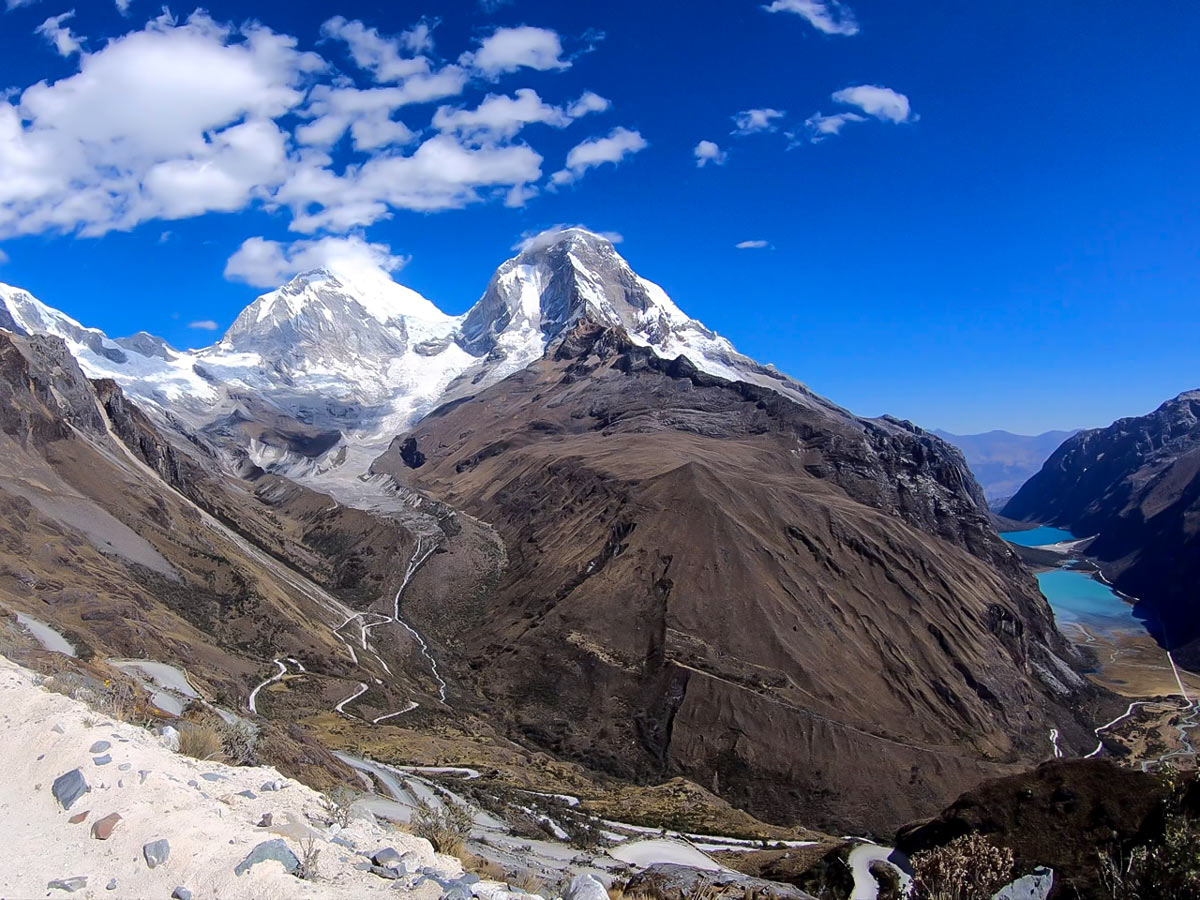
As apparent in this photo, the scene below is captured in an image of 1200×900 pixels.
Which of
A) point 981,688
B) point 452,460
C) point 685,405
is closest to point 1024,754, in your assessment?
point 981,688

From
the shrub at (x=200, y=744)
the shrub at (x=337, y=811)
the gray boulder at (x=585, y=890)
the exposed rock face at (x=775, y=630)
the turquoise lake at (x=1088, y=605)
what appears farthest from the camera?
the turquoise lake at (x=1088, y=605)

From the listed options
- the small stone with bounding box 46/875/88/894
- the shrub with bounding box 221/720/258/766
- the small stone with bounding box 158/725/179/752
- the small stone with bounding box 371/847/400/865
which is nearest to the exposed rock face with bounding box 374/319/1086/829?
the shrub with bounding box 221/720/258/766

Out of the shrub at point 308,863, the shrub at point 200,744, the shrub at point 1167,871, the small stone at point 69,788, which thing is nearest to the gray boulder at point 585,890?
the shrub at point 308,863

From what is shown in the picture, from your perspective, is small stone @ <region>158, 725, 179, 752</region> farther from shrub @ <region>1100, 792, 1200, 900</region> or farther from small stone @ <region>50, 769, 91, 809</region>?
shrub @ <region>1100, 792, 1200, 900</region>

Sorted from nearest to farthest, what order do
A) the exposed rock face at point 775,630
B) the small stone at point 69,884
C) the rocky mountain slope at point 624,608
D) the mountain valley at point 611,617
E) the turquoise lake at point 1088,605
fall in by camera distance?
the small stone at point 69,884 → the mountain valley at point 611,617 → the rocky mountain slope at point 624,608 → the exposed rock face at point 775,630 → the turquoise lake at point 1088,605

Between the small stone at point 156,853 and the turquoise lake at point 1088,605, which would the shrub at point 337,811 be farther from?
the turquoise lake at point 1088,605

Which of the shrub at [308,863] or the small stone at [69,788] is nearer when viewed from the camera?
the shrub at [308,863]

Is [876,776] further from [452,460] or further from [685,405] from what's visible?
[452,460]
